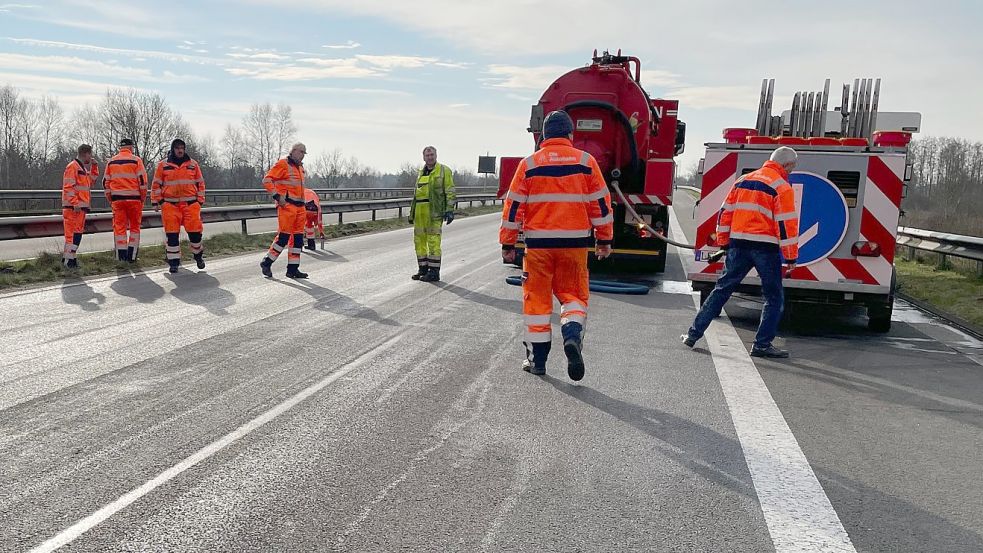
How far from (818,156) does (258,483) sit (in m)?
6.95

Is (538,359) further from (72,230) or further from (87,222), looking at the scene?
(87,222)

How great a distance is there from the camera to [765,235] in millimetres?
7031

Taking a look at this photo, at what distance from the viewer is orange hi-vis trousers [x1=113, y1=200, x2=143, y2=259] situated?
12137mm

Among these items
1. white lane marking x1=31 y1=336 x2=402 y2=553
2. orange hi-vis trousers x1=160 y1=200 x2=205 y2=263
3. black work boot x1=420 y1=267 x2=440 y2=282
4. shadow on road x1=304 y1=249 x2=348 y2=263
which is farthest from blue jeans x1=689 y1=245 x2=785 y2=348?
shadow on road x1=304 y1=249 x2=348 y2=263

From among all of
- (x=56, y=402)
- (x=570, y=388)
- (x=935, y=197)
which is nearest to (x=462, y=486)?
(x=570, y=388)

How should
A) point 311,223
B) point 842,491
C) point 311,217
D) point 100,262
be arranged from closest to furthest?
point 842,491 → point 100,262 → point 311,217 → point 311,223

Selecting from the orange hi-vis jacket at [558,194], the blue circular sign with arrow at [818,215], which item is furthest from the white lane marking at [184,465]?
the blue circular sign with arrow at [818,215]

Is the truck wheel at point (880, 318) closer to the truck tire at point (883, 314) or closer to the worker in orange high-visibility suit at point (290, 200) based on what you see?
the truck tire at point (883, 314)

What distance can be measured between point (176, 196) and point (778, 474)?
33.7ft

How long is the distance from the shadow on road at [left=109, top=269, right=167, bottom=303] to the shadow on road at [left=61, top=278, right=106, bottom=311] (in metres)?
0.29

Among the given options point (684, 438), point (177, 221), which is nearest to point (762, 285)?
point (684, 438)

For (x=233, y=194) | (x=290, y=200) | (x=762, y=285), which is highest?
(x=290, y=200)

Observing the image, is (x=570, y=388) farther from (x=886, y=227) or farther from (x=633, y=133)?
(x=633, y=133)

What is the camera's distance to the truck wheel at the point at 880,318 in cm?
834
